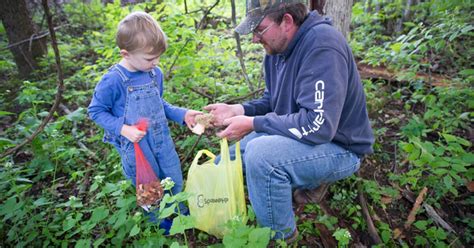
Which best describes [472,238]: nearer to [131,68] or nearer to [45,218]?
[131,68]

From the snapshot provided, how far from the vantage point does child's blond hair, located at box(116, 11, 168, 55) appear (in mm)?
1899

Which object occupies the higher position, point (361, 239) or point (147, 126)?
point (147, 126)

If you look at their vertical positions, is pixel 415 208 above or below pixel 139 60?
below

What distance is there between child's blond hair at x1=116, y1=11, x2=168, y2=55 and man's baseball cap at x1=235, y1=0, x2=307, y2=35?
557 millimetres

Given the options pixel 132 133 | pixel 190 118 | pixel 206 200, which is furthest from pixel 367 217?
pixel 132 133

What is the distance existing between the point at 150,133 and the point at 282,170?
0.96 m

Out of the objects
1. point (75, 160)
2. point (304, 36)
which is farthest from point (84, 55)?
point (304, 36)

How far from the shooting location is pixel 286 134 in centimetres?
184

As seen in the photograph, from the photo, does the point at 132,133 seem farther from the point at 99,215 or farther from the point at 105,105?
the point at 99,215

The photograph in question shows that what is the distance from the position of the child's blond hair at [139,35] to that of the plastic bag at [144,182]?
0.49m

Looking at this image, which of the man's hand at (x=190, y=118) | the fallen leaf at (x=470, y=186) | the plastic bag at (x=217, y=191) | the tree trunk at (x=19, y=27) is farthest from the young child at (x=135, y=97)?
the tree trunk at (x=19, y=27)

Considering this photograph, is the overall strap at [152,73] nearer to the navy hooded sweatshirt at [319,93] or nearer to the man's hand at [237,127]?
the man's hand at [237,127]

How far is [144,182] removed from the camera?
200cm

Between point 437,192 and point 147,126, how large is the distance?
2369 millimetres
